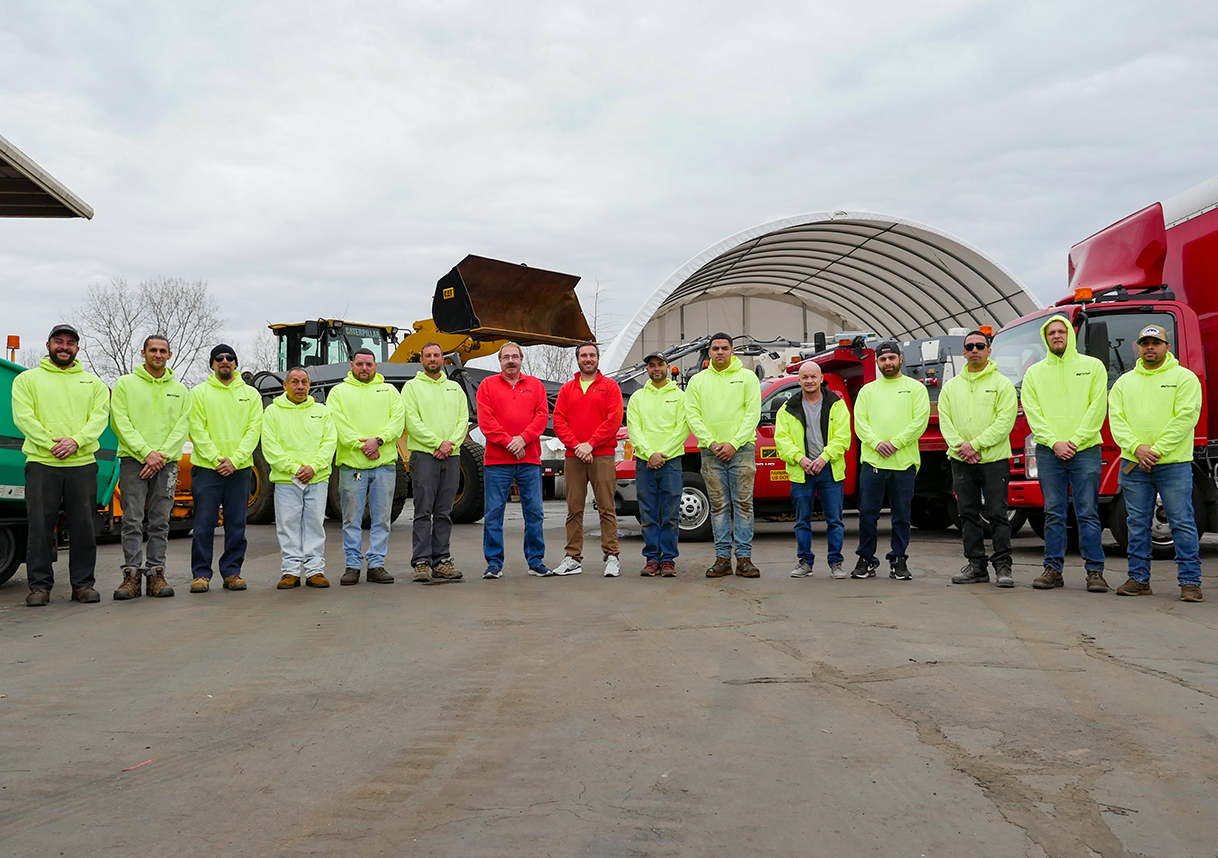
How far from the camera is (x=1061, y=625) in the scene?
5.85 m

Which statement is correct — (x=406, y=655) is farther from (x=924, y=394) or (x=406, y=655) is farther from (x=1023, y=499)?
(x=1023, y=499)

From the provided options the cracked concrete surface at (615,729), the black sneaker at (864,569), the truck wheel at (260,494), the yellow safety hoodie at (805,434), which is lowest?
the cracked concrete surface at (615,729)

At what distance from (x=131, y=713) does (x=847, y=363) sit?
9201mm

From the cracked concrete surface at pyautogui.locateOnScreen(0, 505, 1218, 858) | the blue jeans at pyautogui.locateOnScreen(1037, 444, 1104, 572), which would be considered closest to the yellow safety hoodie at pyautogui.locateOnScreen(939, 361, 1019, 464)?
the blue jeans at pyautogui.locateOnScreen(1037, 444, 1104, 572)

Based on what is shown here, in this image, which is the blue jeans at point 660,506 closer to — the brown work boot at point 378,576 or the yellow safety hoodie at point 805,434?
the yellow safety hoodie at point 805,434

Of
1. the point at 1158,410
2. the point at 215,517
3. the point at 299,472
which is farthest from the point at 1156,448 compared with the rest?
the point at 215,517

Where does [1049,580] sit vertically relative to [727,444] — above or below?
below

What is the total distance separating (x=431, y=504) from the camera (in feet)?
26.6

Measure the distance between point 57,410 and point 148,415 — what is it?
25.1 inches

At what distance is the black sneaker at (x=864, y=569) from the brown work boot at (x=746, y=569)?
2.57 ft

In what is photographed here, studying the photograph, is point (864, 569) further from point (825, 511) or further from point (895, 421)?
point (895, 421)

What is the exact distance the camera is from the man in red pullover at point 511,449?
26.8 ft

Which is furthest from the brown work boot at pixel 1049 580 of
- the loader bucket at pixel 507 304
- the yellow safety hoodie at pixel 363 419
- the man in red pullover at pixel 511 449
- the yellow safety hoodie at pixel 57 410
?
the loader bucket at pixel 507 304

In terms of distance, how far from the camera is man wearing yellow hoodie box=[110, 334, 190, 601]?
739cm
